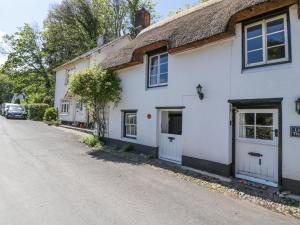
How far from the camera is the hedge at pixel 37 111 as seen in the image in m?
A: 30.8

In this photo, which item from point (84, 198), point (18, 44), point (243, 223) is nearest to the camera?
point (243, 223)

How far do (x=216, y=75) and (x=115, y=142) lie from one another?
7.64 meters

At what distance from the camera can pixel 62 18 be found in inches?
1439

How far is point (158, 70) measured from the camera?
39.8 ft

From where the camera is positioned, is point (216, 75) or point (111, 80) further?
point (111, 80)

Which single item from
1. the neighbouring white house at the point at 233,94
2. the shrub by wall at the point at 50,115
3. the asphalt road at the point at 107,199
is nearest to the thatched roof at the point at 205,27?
the neighbouring white house at the point at 233,94

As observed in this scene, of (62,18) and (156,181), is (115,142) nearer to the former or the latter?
(156,181)

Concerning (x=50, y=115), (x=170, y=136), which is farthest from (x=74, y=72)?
(x=170, y=136)

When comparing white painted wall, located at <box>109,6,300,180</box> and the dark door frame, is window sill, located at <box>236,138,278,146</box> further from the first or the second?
white painted wall, located at <box>109,6,300,180</box>

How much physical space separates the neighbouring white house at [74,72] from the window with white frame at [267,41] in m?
13.2

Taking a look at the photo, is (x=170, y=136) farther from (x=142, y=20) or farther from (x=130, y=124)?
(x=142, y=20)

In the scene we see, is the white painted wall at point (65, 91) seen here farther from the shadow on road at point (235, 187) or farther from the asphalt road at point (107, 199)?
the asphalt road at point (107, 199)

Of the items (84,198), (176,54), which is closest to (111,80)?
(176,54)

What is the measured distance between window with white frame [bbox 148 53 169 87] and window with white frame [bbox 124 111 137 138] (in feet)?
6.74
